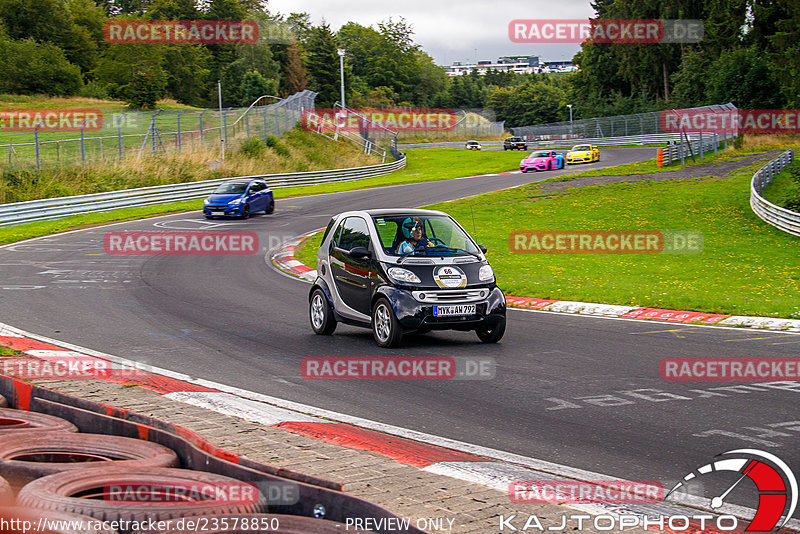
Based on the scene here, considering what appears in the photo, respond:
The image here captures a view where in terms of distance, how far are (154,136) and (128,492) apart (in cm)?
4045

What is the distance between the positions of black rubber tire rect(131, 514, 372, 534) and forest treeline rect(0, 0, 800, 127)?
72241 mm

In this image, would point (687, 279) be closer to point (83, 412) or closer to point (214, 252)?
point (214, 252)

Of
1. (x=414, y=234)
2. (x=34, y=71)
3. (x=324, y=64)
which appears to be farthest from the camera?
(x=324, y=64)

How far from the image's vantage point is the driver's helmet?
461 inches

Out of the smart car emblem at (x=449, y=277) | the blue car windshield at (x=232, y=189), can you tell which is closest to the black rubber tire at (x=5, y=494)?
the smart car emblem at (x=449, y=277)

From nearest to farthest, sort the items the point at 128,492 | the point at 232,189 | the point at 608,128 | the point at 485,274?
the point at 128,492
the point at 485,274
the point at 232,189
the point at 608,128

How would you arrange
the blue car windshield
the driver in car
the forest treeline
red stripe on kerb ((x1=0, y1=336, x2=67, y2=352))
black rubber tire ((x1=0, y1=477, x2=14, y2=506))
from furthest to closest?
the forest treeline
the blue car windshield
the driver in car
red stripe on kerb ((x1=0, y1=336, x2=67, y2=352))
black rubber tire ((x1=0, y1=477, x2=14, y2=506))

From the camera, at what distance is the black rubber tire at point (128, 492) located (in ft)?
12.1

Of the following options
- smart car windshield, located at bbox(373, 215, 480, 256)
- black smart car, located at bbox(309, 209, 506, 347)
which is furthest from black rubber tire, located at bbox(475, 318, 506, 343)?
smart car windshield, located at bbox(373, 215, 480, 256)

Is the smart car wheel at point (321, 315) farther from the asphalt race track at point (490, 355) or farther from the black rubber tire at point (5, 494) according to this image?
the black rubber tire at point (5, 494)

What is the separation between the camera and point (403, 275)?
11.0 m

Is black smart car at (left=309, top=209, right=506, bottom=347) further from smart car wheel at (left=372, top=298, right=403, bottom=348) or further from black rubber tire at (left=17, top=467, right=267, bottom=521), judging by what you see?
black rubber tire at (left=17, top=467, right=267, bottom=521)

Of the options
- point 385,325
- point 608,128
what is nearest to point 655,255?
point 385,325

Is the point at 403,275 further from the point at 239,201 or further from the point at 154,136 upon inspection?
the point at 154,136
